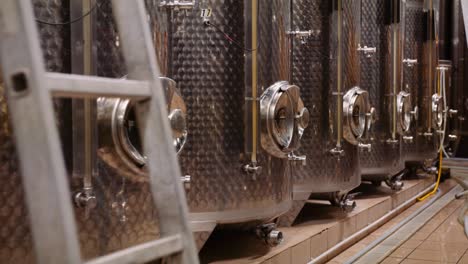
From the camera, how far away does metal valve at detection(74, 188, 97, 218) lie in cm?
189

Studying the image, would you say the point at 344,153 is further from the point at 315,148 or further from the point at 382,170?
the point at 382,170

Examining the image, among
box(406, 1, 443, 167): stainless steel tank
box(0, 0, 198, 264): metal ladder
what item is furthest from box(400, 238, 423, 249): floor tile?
box(0, 0, 198, 264): metal ladder

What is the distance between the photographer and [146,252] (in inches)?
51.7

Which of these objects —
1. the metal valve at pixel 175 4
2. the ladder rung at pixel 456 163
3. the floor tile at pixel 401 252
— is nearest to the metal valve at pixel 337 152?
the floor tile at pixel 401 252

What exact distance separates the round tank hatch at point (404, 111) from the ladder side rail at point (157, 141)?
13.6ft

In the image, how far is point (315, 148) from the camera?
3.95 metres

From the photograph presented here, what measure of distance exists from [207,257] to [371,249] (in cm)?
138

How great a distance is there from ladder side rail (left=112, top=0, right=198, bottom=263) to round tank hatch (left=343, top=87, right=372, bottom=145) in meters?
2.84

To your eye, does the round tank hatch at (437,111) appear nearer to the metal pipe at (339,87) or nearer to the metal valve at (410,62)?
the metal valve at (410,62)

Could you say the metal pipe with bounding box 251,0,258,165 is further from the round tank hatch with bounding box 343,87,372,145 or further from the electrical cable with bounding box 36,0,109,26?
the round tank hatch with bounding box 343,87,372,145

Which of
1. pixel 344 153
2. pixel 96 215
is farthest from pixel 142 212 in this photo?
pixel 344 153

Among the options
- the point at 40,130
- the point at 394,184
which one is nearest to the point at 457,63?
the point at 394,184

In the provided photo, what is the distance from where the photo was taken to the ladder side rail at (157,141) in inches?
57.2

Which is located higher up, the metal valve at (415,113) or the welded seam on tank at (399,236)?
the metal valve at (415,113)
